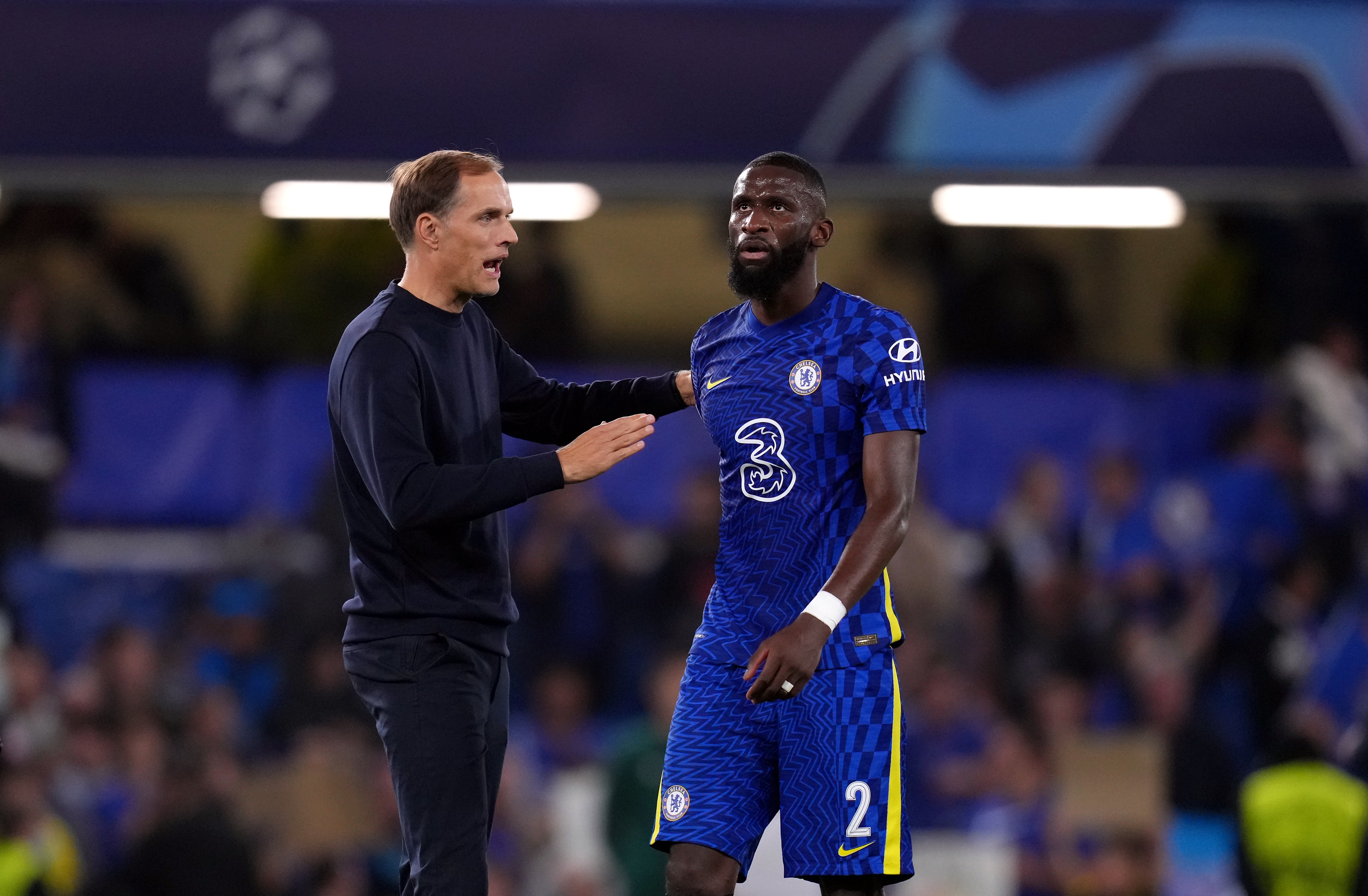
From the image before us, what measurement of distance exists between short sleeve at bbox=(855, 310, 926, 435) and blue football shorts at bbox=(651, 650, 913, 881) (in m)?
0.53

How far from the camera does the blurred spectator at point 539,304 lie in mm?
8938

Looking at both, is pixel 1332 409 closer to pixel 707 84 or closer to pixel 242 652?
pixel 707 84

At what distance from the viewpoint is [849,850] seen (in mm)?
3910

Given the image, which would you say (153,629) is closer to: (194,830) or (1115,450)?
(194,830)

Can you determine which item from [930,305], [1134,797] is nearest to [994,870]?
[1134,797]

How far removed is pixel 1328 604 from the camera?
9.00 m

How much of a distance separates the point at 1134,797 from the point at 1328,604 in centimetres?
140

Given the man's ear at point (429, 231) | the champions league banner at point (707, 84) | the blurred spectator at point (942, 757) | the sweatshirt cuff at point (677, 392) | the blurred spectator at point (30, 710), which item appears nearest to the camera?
the man's ear at point (429, 231)

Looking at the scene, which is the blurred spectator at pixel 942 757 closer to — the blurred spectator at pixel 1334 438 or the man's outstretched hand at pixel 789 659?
the blurred spectator at pixel 1334 438

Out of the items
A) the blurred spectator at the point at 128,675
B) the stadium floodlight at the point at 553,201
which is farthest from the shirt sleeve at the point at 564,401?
the blurred spectator at the point at 128,675

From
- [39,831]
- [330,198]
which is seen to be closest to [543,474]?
[330,198]

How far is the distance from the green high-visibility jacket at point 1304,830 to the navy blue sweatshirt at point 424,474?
219 inches

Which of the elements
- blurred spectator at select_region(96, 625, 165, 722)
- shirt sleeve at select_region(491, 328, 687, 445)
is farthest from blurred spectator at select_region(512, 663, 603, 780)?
shirt sleeve at select_region(491, 328, 687, 445)

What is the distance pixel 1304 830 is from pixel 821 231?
5.67m
